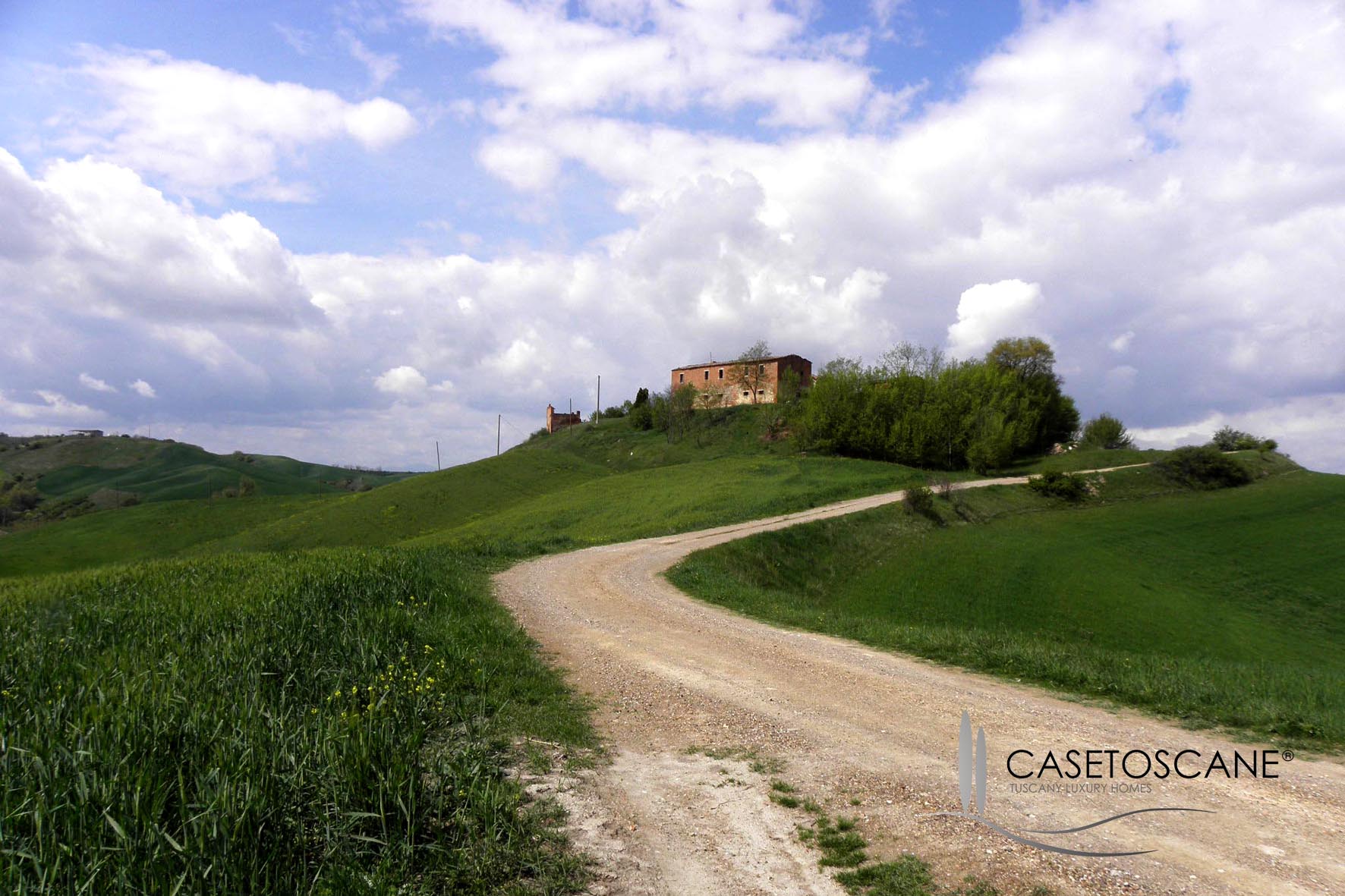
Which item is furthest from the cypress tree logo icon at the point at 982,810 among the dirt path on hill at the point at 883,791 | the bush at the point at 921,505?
→ the bush at the point at 921,505

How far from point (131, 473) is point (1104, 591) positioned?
611 ft

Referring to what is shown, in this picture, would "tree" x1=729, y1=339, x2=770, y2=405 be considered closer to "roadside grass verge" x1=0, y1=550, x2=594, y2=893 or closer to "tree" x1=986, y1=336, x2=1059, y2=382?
"tree" x1=986, y1=336, x2=1059, y2=382

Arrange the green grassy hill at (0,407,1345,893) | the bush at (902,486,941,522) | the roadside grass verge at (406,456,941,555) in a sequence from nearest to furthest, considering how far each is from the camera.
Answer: the green grassy hill at (0,407,1345,893), the roadside grass verge at (406,456,941,555), the bush at (902,486,941,522)

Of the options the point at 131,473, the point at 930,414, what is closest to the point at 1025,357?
the point at 930,414

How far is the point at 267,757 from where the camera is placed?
5488mm

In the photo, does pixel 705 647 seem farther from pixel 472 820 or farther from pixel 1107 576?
pixel 1107 576

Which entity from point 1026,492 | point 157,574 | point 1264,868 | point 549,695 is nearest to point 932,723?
point 1264,868

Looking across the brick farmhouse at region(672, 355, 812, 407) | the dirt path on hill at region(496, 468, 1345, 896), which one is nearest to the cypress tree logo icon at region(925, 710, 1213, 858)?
the dirt path on hill at region(496, 468, 1345, 896)

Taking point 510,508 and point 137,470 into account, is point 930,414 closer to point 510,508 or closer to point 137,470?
point 510,508

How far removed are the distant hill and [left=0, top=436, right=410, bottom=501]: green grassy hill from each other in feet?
0.51

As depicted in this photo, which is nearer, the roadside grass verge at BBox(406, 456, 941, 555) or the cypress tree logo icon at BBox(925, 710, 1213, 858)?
the cypress tree logo icon at BBox(925, 710, 1213, 858)

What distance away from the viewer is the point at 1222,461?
59.0 meters

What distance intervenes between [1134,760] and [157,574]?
1961cm

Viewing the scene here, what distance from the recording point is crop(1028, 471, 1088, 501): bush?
5332cm
